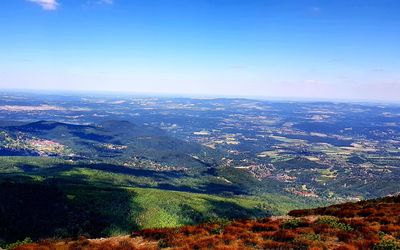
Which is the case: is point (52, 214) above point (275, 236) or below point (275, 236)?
below

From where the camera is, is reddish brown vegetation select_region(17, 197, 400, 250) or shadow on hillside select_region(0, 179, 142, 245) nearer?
reddish brown vegetation select_region(17, 197, 400, 250)

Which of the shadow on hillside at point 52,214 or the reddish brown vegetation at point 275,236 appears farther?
the shadow on hillside at point 52,214

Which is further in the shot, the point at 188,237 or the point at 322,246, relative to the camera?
the point at 188,237

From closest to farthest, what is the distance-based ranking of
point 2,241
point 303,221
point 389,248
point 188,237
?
point 389,248 → point 188,237 → point 303,221 → point 2,241

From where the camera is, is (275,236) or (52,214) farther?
(52,214)

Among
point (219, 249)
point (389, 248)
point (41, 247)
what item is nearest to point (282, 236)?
point (219, 249)

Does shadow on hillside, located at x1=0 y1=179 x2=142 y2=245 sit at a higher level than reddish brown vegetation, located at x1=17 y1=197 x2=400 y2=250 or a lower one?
A: lower

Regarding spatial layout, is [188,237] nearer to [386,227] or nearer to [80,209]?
[386,227]

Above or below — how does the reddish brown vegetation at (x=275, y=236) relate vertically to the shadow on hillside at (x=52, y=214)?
above
